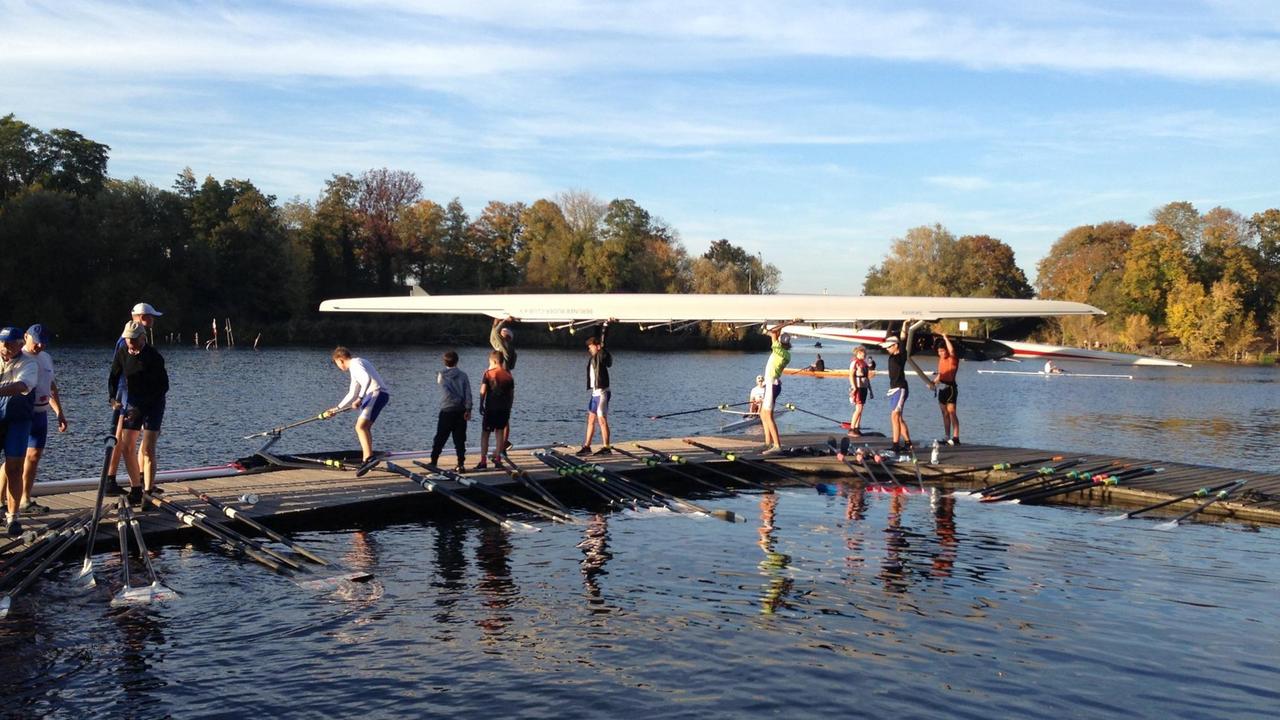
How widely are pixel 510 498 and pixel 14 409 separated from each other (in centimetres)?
559

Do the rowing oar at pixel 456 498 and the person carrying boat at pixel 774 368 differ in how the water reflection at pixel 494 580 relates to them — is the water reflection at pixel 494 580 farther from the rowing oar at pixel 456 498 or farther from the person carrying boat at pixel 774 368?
the person carrying boat at pixel 774 368

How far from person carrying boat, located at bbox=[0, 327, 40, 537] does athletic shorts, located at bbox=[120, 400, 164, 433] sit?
0.96 metres

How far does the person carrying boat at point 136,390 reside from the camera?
36.7 ft

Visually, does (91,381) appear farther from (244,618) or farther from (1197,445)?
(1197,445)

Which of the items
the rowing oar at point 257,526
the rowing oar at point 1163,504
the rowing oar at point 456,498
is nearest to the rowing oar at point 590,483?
the rowing oar at point 456,498

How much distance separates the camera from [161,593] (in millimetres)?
9414

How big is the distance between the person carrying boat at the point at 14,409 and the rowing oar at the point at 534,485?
→ 20.0 ft

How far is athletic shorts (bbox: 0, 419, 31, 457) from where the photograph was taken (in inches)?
408

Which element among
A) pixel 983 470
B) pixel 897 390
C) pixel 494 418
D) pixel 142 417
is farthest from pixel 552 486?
pixel 983 470

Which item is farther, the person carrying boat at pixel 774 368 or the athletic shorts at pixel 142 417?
the person carrying boat at pixel 774 368

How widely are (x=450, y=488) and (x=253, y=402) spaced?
20441mm

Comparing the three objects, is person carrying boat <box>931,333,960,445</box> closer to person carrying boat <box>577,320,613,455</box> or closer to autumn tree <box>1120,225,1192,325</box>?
person carrying boat <box>577,320,613,455</box>

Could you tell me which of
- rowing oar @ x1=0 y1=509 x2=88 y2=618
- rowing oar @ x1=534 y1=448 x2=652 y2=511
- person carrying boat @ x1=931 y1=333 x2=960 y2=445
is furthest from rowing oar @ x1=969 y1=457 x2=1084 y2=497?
rowing oar @ x1=0 y1=509 x2=88 y2=618

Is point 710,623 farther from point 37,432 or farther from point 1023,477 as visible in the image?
point 1023,477
